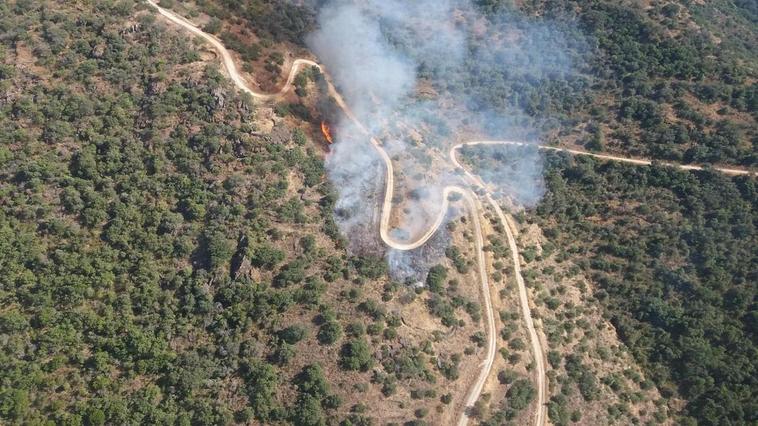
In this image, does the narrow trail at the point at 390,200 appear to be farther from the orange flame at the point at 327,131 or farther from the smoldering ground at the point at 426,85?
the orange flame at the point at 327,131

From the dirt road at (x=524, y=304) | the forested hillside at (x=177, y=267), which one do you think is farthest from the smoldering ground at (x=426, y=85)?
the forested hillside at (x=177, y=267)

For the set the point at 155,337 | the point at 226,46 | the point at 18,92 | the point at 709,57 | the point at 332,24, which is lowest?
Result: the point at 155,337

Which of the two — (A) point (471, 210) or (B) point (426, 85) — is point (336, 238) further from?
(B) point (426, 85)

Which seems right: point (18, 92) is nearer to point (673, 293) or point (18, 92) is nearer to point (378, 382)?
point (378, 382)

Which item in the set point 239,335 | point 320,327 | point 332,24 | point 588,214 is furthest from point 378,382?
point 332,24

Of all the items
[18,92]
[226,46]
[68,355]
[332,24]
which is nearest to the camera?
[68,355]

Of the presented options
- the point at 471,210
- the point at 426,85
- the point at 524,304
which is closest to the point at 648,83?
the point at 426,85
